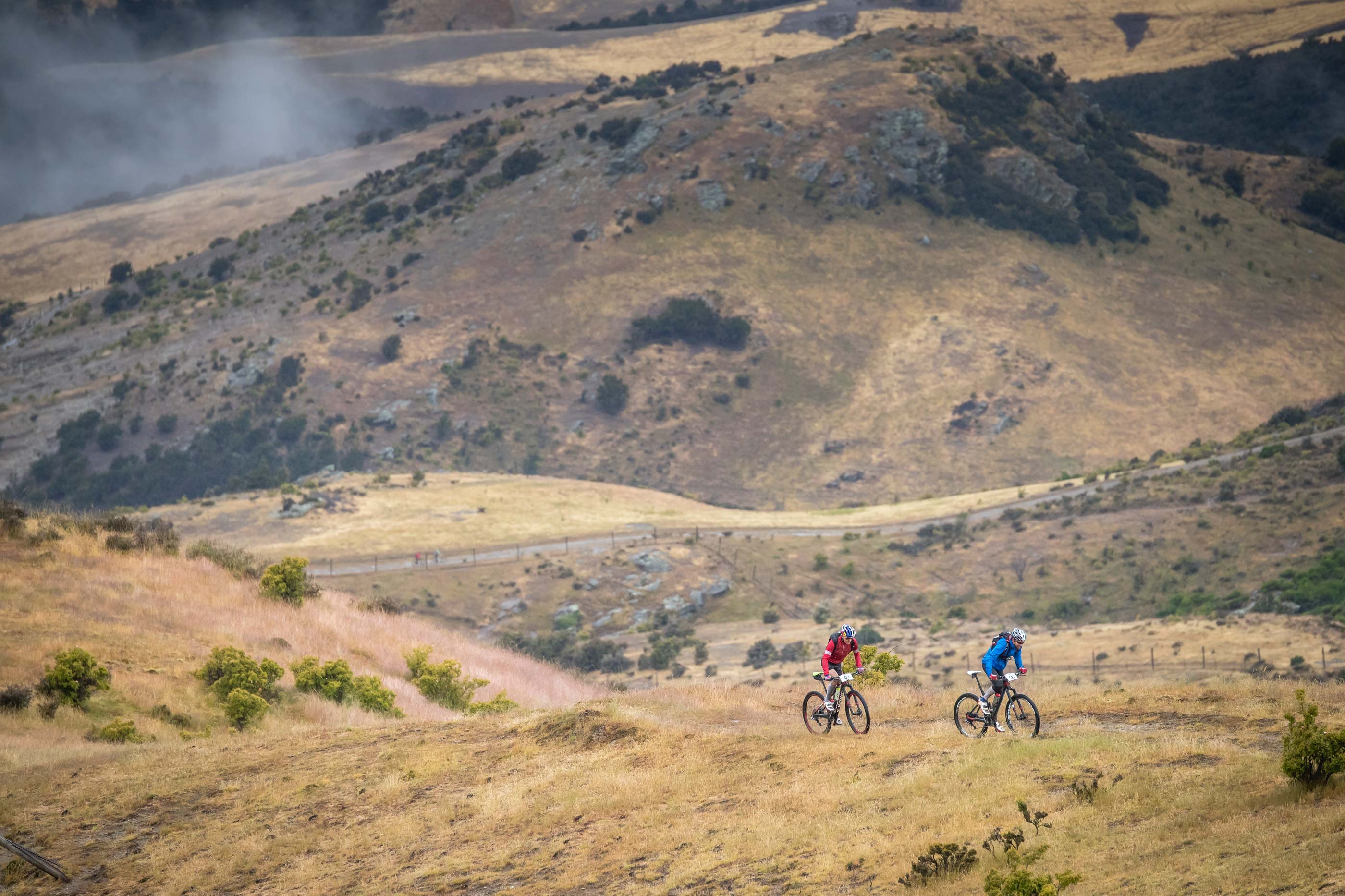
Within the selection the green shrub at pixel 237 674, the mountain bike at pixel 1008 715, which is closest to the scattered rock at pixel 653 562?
the green shrub at pixel 237 674

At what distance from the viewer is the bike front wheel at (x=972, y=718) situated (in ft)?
57.6

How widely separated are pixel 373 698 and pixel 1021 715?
16.4 m

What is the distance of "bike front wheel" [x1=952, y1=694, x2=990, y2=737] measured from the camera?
57.6 feet

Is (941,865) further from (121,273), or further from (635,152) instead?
(121,273)

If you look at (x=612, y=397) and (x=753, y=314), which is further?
(x=753, y=314)

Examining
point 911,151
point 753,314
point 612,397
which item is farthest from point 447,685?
point 911,151

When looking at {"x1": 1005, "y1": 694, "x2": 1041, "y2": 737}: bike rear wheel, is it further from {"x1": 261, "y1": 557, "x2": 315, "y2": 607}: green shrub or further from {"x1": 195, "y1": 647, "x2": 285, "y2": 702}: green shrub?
{"x1": 261, "y1": 557, "x2": 315, "y2": 607}: green shrub

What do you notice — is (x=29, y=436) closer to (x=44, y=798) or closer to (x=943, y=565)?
(x=943, y=565)

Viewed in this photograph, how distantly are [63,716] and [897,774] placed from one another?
59.5 feet

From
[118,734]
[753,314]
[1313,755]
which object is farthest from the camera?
[753,314]

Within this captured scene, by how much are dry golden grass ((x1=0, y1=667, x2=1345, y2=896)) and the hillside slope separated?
87.9 m

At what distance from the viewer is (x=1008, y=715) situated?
17844 mm

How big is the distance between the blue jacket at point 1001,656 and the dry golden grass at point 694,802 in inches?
43.3

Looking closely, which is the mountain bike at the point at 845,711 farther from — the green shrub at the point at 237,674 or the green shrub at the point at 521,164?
the green shrub at the point at 521,164
